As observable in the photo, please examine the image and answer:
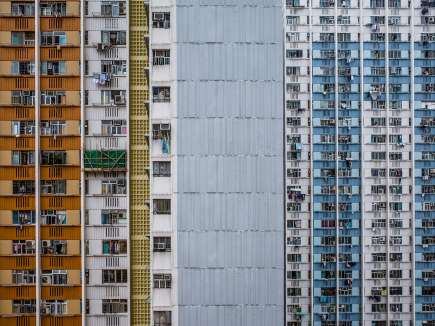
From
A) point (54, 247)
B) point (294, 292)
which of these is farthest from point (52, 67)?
point (294, 292)

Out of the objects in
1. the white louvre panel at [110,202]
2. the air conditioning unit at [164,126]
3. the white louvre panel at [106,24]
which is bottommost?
the white louvre panel at [110,202]

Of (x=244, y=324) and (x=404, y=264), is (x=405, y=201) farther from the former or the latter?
(x=244, y=324)

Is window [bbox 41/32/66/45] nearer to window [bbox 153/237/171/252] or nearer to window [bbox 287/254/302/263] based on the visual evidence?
window [bbox 153/237/171/252]

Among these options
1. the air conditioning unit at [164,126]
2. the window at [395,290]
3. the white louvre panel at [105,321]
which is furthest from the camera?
the window at [395,290]

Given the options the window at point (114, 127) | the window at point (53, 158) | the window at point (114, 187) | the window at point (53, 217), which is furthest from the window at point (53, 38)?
the window at point (53, 217)

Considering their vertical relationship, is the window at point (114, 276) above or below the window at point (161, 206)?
below

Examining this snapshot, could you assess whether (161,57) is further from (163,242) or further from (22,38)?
(22,38)

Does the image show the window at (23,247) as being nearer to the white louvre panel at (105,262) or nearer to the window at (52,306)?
the window at (52,306)

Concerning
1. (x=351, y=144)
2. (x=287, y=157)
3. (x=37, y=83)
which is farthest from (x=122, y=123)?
(x=351, y=144)
